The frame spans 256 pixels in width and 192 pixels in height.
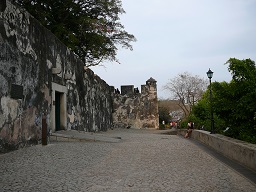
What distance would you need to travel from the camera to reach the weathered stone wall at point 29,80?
6770 mm

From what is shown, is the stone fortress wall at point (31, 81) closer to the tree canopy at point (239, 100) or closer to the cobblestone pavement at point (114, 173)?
the cobblestone pavement at point (114, 173)

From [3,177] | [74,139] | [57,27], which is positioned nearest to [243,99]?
[74,139]

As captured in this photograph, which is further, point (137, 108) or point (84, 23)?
point (137, 108)

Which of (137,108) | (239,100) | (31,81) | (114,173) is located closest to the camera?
(114,173)

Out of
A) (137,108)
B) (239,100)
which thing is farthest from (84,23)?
(239,100)

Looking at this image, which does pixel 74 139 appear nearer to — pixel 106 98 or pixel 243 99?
pixel 243 99

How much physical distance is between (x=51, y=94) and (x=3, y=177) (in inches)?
221

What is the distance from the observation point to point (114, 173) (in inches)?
191

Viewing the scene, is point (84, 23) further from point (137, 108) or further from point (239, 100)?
point (239, 100)

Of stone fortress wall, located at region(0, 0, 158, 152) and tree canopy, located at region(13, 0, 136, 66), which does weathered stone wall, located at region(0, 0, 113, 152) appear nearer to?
stone fortress wall, located at region(0, 0, 158, 152)

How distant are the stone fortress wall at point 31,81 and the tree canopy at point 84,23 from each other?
561 cm

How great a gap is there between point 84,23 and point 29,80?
11885 millimetres

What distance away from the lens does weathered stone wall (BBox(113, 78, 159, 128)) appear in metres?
25.2

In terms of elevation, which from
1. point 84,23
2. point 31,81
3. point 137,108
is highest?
point 84,23
